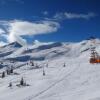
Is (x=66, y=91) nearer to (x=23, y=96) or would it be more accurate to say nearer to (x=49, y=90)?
(x=49, y=90)

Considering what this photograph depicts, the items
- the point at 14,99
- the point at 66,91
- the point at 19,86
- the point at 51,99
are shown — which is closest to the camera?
the point at 51,99

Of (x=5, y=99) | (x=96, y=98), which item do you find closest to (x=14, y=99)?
(x=5, y=99)

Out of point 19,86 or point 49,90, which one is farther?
point 19,86

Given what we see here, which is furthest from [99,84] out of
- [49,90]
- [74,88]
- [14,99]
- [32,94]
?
[14,99]

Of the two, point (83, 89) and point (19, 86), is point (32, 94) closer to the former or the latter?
point (83, 89)

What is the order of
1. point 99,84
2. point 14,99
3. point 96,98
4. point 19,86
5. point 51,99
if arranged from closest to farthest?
point 96,98
point 51,99
point 14,99
point 99,84
point 19,86

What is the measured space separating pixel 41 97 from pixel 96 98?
19.4 feet

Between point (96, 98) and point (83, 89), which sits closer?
point (96, 98)

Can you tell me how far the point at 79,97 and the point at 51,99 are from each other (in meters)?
2.63

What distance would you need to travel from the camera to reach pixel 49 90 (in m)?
34.2

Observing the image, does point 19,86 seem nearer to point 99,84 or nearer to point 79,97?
point 99,84

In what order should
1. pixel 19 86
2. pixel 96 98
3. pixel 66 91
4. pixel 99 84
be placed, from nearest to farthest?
pixel 96 98 → pixel 66 91 → pixel 99 84 → pixel 19 86

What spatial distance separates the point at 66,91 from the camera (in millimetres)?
32625

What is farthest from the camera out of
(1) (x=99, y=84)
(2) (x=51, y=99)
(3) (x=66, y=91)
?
(1) (x=99, y=84)
